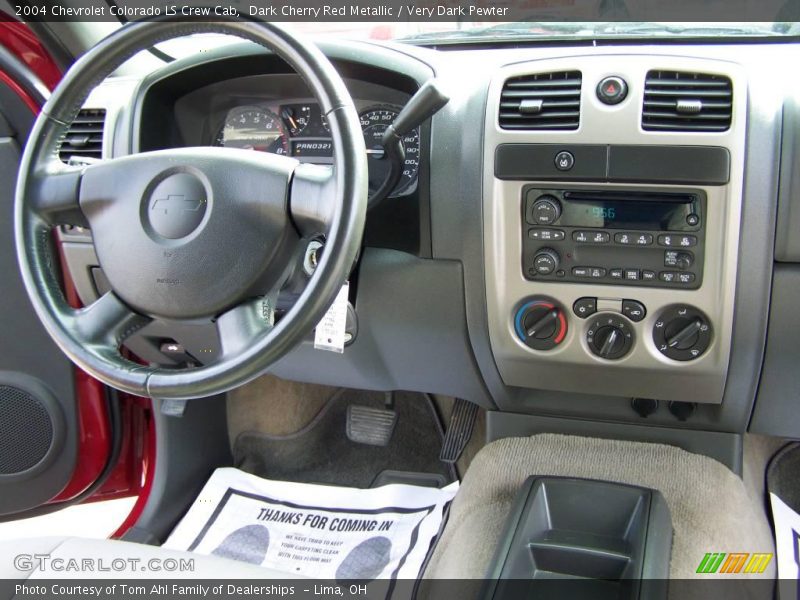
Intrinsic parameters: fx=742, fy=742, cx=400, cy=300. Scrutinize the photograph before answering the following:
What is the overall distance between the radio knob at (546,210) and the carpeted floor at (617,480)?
0.45m

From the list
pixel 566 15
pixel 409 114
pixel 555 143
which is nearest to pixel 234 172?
pixel 409 114

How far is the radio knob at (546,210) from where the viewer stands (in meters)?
1.12

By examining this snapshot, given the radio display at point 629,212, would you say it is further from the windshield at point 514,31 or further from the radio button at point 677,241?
the windshield at point 514,31

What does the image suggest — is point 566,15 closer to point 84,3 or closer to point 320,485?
point 84,3

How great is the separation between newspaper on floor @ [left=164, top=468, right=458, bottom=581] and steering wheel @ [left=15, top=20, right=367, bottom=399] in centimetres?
71

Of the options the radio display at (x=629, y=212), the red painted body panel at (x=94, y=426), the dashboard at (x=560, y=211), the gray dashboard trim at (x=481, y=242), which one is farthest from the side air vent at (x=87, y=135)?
the radio display at (x=629, y=212)

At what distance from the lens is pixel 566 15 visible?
4.19ft

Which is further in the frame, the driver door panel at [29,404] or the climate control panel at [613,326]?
the driver door panel at [29,404]

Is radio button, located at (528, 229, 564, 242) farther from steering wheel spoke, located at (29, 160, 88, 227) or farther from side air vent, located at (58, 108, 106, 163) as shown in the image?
side air vent, located at (58, 108, 106, 163)

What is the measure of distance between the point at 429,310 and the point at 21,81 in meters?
0.99

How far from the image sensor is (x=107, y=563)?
995 mm

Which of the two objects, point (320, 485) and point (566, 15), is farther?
point (320, 485)

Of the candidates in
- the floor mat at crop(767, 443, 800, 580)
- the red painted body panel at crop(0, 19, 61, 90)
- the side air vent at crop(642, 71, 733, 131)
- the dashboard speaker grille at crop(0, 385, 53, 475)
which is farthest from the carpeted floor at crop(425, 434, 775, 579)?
the red painted body panel at crop(0, 19, 61, 90)

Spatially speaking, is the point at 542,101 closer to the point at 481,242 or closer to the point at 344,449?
the point at 481,242
